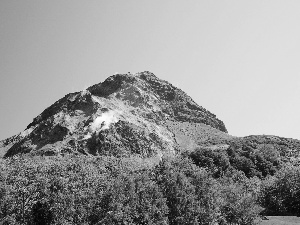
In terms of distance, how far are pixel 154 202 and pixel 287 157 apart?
14717 centimetres

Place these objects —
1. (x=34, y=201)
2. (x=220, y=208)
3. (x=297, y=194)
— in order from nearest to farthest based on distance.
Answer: (x=34, y=201)
(x=220, y=208)
(x=297, y=194)

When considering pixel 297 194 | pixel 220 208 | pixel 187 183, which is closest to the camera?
pixel 187 183

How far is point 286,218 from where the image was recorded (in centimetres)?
7656

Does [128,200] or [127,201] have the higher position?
[128,200]

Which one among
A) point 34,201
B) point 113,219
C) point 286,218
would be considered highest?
point 34,201

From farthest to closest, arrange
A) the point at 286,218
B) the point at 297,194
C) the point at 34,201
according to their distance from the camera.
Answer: the point at 297,194, the point at 286,218, the point at 34,201

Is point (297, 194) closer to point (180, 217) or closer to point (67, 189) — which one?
point (180, 217)

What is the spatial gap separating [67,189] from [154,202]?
42.4 ft

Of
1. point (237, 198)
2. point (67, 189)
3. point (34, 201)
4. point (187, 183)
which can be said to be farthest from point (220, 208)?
point (34, 201)

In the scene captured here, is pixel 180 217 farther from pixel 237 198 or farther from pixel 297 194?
pixel 297 194

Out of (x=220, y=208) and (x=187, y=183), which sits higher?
(x=187, y=183)

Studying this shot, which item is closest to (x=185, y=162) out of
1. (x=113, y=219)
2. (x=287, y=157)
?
(x=113, y=219)

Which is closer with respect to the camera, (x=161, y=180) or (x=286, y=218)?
(x=161, y=180)

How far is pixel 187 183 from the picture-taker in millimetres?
58031
